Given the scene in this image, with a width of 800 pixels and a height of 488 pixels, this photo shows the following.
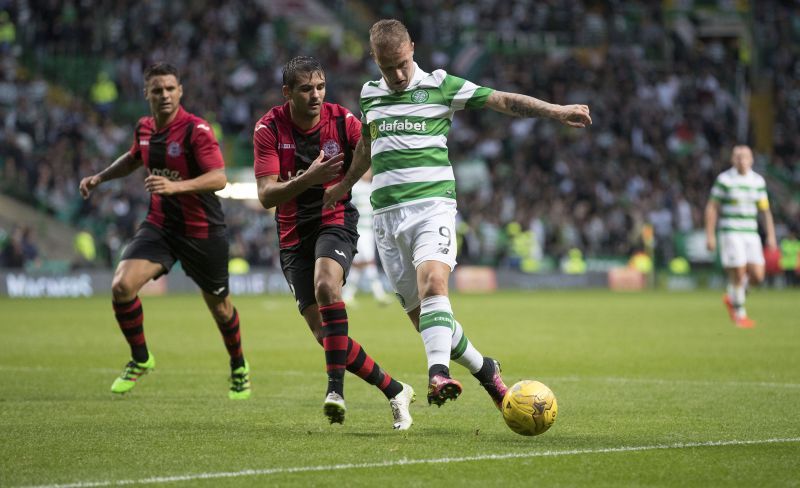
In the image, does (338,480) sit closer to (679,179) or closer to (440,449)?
(440,449)

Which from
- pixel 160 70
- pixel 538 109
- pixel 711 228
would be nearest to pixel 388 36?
pixel 538 109

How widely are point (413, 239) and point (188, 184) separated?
2417mm

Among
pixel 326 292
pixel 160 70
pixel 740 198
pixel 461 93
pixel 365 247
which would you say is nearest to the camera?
pixel 461 93

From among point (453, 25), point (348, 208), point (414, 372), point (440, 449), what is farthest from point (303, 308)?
point (453, 25)

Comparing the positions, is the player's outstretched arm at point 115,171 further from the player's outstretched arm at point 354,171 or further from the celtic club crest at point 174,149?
the player's outstretched arm at point 354,171

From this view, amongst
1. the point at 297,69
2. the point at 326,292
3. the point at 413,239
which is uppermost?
the point at 297,69

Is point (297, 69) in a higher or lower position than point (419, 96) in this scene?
higher

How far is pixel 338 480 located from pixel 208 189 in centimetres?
410

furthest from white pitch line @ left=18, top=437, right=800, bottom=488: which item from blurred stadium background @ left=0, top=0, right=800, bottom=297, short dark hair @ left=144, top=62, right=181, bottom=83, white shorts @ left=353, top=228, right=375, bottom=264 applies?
blurred stadium background @ left=0, top=0, right=800, bottom=297

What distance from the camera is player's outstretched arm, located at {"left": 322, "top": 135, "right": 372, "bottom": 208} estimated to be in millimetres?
8070

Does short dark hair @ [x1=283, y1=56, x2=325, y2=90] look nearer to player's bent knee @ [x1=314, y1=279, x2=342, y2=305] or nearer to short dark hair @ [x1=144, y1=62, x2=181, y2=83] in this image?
player's bent knee @ [x1=314, y1=279, x2=342, y2=305]

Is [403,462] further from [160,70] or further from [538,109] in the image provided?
[160,70]

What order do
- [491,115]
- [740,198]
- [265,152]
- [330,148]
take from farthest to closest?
[491,115] < [740,198] < [330,148] < [265,152]

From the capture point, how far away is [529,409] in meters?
7.38
